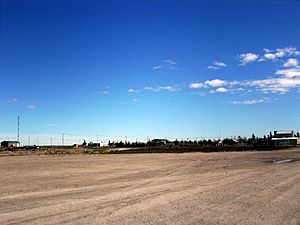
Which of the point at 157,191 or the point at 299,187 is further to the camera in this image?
the point at 299,187

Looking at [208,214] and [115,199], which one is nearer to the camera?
[208,214]

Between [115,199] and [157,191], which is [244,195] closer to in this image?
[157,191]

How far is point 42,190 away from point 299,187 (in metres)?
11.3

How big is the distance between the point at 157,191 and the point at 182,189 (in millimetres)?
1245

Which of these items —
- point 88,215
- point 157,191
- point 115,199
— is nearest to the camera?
point 88,215

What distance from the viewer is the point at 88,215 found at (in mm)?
11469

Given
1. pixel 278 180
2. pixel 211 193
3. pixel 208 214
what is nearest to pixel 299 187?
pixel 278 180

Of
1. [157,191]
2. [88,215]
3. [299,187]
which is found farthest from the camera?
[299,187]

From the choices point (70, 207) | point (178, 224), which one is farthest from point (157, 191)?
point (178, 224)

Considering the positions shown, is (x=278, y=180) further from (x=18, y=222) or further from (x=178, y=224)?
(x=18, y=222)

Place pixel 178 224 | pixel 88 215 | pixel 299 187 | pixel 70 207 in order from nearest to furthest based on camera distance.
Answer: pixel 178 224
pixel 88 215
pixel 70 207
pixel 299 187

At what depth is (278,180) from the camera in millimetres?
20406

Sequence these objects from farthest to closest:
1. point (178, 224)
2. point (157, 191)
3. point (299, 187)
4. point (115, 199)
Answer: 1. point (299, 187)
2. point (157, 191)
3. point (115, 199)
4. point (178, 224)

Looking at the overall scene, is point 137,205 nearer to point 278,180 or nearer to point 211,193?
point 211,193
